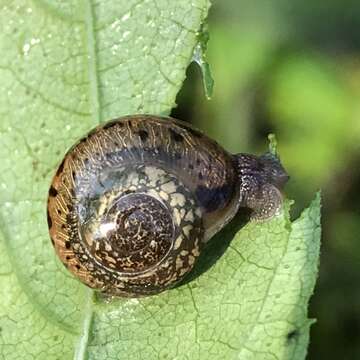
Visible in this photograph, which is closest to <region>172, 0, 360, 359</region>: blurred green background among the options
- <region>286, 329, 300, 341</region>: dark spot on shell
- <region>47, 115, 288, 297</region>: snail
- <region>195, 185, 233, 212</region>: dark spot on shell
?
<region>195, 185, 233, 212</region>: dark spot on shell

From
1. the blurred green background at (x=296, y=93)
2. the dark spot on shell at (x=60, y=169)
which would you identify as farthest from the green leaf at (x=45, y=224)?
the blurred green background at (x=296, y=93)

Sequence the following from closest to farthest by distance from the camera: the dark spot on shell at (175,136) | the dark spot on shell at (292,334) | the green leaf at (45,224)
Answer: the dark spot on shell at (292,334)
the green leaf at (45,224)
the dark spot on shell at (175,136)

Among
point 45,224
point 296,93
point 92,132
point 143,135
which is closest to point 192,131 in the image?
point 143,135

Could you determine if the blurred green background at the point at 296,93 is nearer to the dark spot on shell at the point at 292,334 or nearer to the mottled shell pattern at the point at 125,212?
the mottled shell pattern at the point at 125,212

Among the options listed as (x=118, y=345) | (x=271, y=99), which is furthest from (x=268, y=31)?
(x=118, y=345)

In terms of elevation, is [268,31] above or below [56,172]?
above

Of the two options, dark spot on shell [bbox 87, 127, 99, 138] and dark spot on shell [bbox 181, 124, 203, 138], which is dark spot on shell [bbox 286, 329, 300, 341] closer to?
dark spot on shell [bbox 181, 124, 203, 138]

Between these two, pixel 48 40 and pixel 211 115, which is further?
pixel 211 115

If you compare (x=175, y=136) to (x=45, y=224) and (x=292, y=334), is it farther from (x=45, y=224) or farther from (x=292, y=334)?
(x=292, y=334)

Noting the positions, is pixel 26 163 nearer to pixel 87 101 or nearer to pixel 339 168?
pixel 87 101
